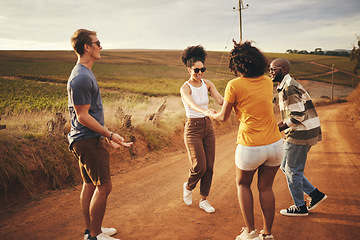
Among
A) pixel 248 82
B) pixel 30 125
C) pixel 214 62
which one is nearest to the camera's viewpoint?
pixel 248 82

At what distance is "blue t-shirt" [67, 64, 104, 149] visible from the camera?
2.66 m

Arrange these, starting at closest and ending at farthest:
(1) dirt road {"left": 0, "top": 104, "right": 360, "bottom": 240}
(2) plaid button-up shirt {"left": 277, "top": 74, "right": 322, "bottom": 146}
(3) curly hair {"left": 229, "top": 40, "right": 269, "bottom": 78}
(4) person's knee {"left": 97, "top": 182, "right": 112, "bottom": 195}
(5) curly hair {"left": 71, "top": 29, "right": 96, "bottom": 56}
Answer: (3) curly hair {"left": 229, "top": 40, "right": 269, "bottom": 78}, (5) curly hair {"left": 71, "top": 29, "right": 96, "bottom": 56}, (4) person's knee {"left": 97, "top": 182, "right": 112, "bottom": 195}, (2) plaid button-up shirt {"left": 277, "top": 74, "right": 322, "bottom": 146}, (1) dirt road {"left": 0, "top": 104, "right": 360, "bottom": 240}

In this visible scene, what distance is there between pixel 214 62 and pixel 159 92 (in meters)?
39.0

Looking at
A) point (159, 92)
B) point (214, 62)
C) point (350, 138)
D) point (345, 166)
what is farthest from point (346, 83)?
point (345, 166)

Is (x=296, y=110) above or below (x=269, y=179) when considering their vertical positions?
above

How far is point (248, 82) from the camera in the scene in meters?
2.64

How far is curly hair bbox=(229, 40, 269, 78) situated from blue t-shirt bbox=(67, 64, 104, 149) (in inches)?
58.8

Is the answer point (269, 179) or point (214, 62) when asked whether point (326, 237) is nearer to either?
point (269, 179)

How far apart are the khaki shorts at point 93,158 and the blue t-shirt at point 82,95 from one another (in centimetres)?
7

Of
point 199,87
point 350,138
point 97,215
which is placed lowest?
point 350,138

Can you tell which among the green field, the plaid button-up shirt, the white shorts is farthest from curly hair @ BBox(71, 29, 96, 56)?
the green field

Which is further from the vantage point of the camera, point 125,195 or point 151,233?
point 125,195

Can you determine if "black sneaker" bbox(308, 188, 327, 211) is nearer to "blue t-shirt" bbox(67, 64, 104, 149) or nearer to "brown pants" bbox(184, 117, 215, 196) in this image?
"brown pants" bbox(184, 117, 215, 196)

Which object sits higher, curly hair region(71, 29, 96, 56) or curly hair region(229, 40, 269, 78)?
curly hair region(71, 29, 96, 56)
